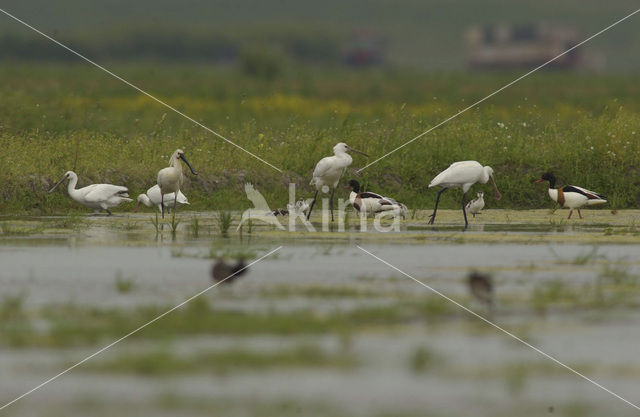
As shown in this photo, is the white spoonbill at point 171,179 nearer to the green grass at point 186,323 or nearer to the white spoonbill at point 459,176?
the white spoonbill at point 459,176

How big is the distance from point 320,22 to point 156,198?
115 m

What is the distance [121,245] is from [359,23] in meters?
146

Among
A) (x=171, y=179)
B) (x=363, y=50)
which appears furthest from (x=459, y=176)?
(x=363, y=50)

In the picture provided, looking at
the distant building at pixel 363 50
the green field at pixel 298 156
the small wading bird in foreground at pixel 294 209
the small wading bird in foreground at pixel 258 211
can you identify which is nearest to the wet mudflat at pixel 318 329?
the small wading bird in foreground at pixel 258 211

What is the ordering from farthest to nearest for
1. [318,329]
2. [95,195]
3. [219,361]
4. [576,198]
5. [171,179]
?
[576,198] < [171,179] < [95,195] < [318,329] < [219,361]

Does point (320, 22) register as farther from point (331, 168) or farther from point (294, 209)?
point (331, 168)

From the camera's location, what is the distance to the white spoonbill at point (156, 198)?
1781cm

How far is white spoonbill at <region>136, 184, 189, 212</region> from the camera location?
1781 centimetres

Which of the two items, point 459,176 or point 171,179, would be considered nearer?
point 459,176

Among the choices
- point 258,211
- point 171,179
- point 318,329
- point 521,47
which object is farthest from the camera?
point 521,47

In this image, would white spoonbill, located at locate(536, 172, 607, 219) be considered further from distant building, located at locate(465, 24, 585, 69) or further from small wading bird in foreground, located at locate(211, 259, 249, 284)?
distant building, located at locate(465, 24, 585, 69)

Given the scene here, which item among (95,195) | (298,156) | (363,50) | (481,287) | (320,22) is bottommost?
(481,287)

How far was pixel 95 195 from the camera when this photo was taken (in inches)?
665

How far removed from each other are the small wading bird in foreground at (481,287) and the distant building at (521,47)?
3282 inches
